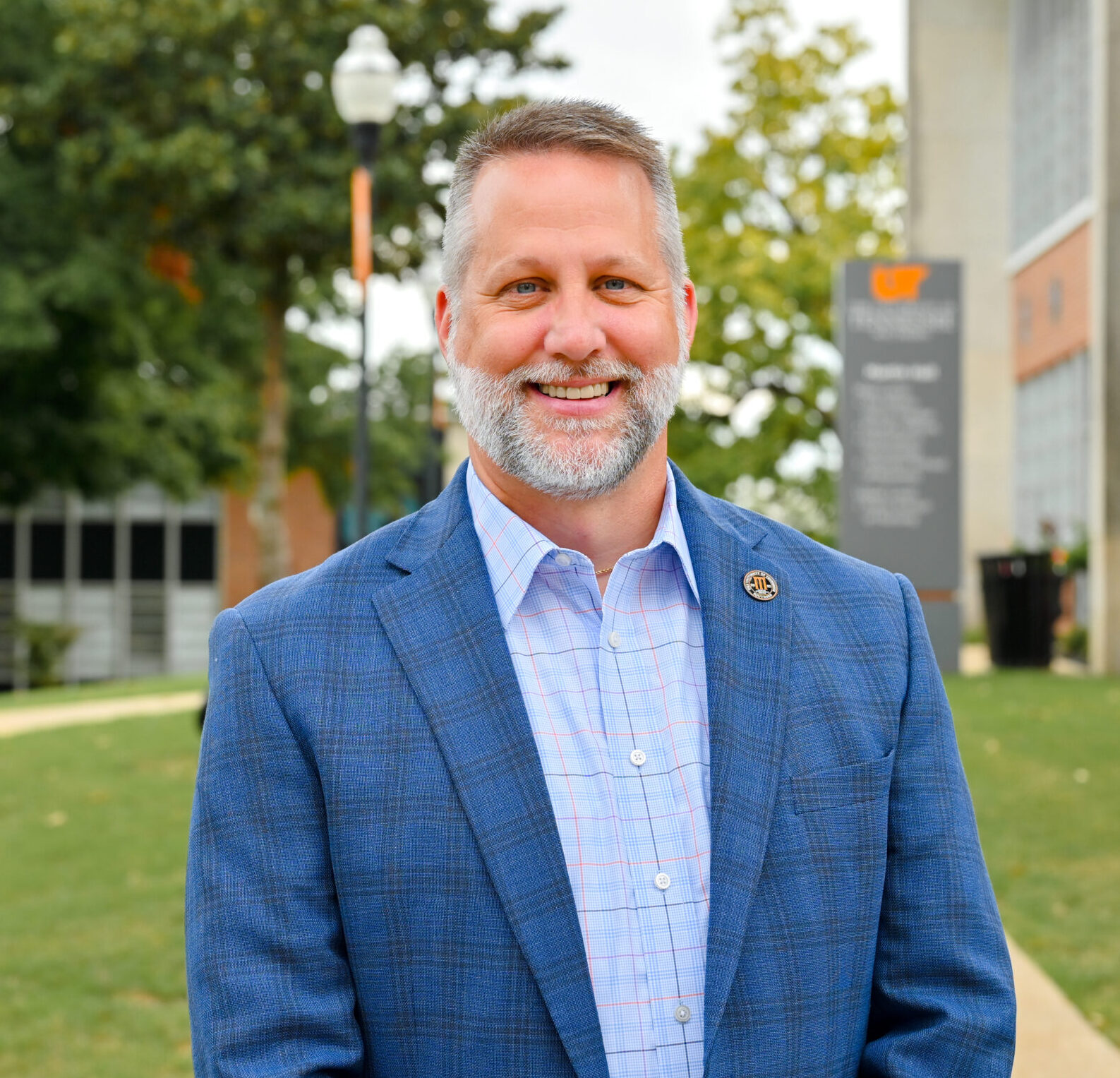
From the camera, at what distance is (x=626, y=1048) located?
194 cm

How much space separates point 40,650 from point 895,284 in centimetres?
2013

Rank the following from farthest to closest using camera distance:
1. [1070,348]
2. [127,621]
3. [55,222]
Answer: [127,621], [55,222], [1070,348]

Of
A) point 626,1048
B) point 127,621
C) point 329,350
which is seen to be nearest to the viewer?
point 626,1048

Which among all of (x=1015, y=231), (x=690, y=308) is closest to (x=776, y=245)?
(x=1015, y=231)

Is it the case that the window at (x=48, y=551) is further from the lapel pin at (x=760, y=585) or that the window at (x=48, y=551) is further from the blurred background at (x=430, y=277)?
the lapel pin at (x=760, y=585)

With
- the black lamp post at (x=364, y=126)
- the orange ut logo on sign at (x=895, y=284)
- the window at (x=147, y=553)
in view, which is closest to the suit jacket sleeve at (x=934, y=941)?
the black lamp post at (x=364, y=126)

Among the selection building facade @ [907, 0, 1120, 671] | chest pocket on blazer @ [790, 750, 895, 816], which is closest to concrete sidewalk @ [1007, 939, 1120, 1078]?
chest pocket on blazer @ [790, 750, 895, 816]

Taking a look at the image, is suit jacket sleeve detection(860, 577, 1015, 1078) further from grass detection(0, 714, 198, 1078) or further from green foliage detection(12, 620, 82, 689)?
green foliage detection(12, 620, 82, 689)

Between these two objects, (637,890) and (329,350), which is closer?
(637,890)

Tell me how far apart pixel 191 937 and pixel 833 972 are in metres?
0.90

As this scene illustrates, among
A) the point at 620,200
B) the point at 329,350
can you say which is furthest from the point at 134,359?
the point at 620,200

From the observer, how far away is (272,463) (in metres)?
22.1

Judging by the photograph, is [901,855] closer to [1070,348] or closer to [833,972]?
[833,972]

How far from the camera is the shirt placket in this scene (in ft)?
6.44
